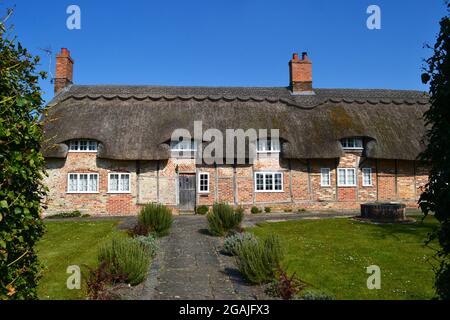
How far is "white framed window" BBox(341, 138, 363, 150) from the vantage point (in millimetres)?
22828

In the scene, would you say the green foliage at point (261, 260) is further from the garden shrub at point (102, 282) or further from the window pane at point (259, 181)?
the window pane at point (259, 181)

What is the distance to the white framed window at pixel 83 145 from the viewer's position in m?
21.4

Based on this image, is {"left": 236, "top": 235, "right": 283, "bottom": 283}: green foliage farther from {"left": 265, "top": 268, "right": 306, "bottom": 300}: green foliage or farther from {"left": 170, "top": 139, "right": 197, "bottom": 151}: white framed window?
{"left": 170, "top": 139, "right": 197, "bottom": 151}: white framed window

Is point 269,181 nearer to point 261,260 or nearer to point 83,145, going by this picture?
point 83,145

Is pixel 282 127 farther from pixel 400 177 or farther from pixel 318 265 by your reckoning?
pixel 318 265

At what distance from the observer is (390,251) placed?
11.1m

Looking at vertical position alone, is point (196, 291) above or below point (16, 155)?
below

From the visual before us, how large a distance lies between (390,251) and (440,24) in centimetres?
799

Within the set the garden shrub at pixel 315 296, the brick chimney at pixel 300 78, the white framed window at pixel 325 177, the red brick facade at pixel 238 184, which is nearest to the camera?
the garden shrub at pixel 315 296

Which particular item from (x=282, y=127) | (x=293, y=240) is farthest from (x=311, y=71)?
(x=293, y=240)

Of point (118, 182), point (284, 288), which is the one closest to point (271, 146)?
point (118, 182)

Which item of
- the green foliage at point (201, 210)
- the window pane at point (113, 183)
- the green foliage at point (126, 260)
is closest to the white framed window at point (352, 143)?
the green foliage at point (201, 210)

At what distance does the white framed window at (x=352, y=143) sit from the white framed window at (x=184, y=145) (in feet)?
29.7

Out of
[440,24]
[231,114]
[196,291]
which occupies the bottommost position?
[196,291]
